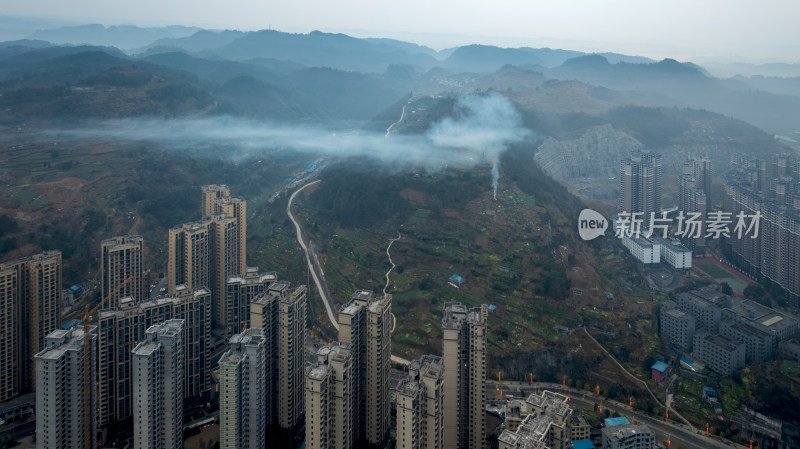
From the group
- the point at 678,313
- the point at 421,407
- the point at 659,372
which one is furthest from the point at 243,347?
the point at 678,313

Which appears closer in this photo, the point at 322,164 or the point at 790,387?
the point at 790,387

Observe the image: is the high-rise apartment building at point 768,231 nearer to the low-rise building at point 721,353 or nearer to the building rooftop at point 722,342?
the building rooftop at point 722,342

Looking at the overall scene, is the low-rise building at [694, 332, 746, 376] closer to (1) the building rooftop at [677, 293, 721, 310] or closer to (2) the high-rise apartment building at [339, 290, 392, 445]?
(1) the building rooftop at [677, 293, 721, 310]

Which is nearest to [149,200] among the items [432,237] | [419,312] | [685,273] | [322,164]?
[322,164]

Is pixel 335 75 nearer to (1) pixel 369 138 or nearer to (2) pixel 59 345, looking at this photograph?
(1) pixel 369 138

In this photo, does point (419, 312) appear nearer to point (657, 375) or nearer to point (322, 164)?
point (657, 375)

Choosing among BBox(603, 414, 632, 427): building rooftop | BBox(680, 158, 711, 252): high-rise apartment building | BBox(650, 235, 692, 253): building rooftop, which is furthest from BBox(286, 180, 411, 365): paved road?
BBox(680, 158, 711, 252): high-rise apartment building
